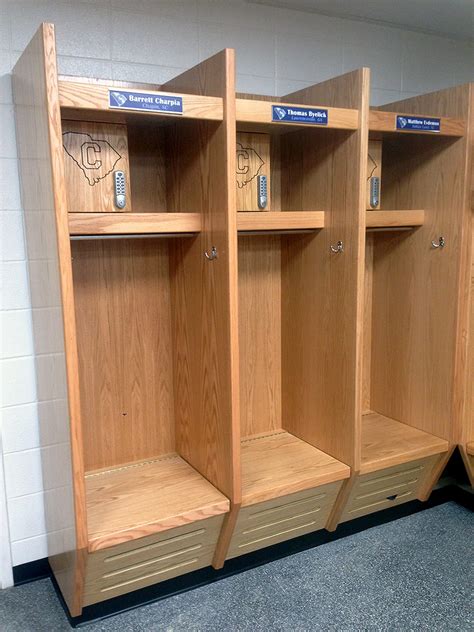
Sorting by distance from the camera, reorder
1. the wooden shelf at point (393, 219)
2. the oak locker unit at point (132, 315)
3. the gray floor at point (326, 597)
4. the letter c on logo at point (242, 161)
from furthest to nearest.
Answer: the wooden shelf at point (393, 219) < the letter c on logo at point (242, 161) < the gray floor at point (326, 597) < the oak locker unit at point (132, 315)

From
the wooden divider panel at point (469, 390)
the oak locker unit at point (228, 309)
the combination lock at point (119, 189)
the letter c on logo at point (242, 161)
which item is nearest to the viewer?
the oak locker unit at point (228, 309)

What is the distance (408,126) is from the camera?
2541mm

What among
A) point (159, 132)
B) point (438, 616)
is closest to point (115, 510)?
point (438, 616)

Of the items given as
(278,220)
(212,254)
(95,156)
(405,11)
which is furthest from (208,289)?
(405,11)

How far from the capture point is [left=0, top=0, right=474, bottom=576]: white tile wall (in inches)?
88.0

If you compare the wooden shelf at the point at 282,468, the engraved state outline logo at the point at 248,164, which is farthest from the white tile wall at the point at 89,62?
the wooden shelf at the point at 282,468

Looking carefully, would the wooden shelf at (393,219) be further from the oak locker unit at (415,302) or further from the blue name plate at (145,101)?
the blue name plate at (145,101)

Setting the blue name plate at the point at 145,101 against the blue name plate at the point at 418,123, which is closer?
the blue name plate at the point at 145,101

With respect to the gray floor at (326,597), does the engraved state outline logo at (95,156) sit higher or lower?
higher

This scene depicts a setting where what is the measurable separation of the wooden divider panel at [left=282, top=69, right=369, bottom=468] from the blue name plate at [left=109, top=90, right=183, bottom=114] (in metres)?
0.78

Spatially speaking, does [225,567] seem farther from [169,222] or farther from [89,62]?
[89,62]

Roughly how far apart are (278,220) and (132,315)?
77cm

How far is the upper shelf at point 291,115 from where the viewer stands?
84.2 inches

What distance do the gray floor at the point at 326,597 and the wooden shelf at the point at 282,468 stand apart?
0.47m
